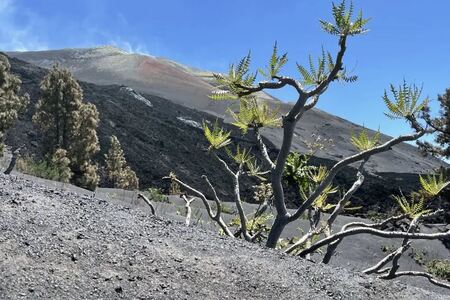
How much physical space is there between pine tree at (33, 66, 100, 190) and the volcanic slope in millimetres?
16820

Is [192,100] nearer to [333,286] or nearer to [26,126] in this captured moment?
[26,126]

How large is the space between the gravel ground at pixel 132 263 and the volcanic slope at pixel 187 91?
A: 95.9 ft

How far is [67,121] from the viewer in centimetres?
1844

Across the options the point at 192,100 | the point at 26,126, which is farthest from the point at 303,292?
the point at 192,100

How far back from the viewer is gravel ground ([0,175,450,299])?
2.81m

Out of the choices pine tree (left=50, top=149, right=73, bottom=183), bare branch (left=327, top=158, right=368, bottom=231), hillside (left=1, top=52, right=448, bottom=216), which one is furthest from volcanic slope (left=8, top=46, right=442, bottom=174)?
bare branch (left=327, top=158, right=368, bottom=231)

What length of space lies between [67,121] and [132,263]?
53.1 ft

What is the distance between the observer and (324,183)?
15.3 ft

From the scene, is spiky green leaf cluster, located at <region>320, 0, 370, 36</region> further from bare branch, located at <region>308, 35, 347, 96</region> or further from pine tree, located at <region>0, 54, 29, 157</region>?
pine tree, located at <region>0, 54, 29, 157</region>

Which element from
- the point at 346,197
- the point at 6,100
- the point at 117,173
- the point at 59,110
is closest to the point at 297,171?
the point at 346,197

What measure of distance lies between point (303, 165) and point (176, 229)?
3552 millimetres

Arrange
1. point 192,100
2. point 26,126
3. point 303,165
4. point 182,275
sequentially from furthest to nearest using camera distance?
point 192,100, point 26,126, point 303,165, point 182,275

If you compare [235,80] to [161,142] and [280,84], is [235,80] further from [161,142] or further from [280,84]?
[161,142]

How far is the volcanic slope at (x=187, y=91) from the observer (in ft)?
132
